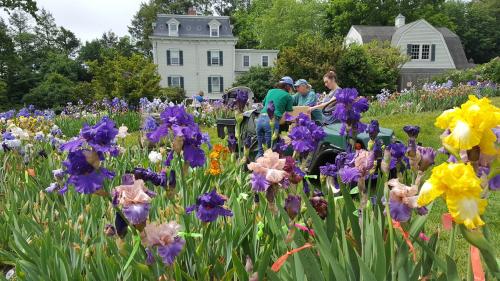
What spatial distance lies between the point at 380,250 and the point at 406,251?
101 millimetres

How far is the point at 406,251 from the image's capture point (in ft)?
4.48

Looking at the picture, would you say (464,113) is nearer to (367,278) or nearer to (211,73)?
(367,278)

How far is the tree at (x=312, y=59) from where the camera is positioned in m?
20.0

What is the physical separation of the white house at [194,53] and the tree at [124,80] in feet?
43.0

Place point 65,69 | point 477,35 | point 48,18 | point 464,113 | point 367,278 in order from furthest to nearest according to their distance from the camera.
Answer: point 48,18 < point 477,35 < point 65,69 < point 367,278 < point 464,113

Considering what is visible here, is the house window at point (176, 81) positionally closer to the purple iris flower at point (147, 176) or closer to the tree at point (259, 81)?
the tree at point (259, 81)

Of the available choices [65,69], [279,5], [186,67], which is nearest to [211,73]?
[186,67]

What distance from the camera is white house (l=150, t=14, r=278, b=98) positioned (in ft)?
98.5

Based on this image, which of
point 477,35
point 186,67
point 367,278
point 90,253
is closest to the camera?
point 367,278

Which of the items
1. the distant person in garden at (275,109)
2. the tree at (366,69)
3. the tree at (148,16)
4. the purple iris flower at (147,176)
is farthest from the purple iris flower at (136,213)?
→ the tree at (148,16)

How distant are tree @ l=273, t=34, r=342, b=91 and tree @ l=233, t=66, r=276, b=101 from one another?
193 inches

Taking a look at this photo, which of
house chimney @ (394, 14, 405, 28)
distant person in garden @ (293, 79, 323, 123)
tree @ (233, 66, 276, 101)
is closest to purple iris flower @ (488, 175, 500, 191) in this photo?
distant person in garden @ (293, 79, 323, 123)

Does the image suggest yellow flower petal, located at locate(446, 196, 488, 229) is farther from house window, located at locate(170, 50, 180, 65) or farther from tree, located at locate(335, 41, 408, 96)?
house window, located at locate(170, 50, 180, 65)

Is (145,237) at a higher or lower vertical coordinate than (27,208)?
higher
